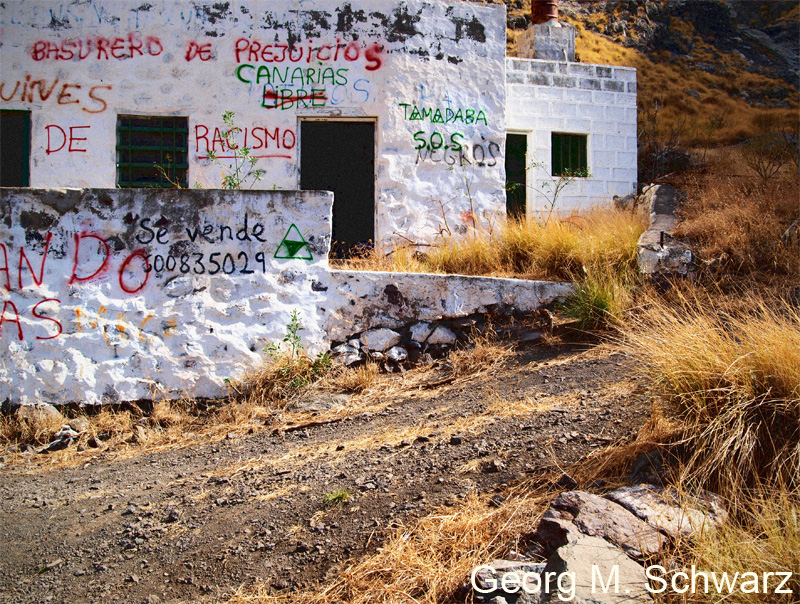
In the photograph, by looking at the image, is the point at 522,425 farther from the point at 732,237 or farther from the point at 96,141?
the point at 96,141

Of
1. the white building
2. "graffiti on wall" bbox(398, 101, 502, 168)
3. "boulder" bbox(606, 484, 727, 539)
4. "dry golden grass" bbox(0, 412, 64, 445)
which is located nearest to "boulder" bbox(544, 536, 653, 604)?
"boulder" bbox(606, 484, 727, 539)

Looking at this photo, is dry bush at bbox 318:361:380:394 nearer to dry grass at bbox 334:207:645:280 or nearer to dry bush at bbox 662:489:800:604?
dry grass at bbox 334:207:645:280

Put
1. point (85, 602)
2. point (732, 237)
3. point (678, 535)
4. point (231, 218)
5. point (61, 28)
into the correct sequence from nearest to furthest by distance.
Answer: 1. point (678, 535)
2. point (85, 602)
3. point (231, 218)
4. point (732, 237)
5. point (61, 28)

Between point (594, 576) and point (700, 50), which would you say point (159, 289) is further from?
point (700, 50)

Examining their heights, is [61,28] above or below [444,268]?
above

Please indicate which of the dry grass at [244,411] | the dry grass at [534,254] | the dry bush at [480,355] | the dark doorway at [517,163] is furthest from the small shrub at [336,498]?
the dark doorway at [517,163]

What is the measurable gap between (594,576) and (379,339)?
324 cm

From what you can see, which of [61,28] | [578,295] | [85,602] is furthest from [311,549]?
[61,28]

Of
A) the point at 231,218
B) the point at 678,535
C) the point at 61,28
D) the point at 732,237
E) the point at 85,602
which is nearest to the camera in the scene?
the point at 678,535

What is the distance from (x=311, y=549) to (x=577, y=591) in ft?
4.44

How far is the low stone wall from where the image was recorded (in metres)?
4.89

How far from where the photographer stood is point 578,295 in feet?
18.0

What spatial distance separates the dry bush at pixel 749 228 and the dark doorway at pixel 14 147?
7.86 metres

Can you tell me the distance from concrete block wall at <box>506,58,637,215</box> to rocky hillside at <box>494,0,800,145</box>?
589cm
